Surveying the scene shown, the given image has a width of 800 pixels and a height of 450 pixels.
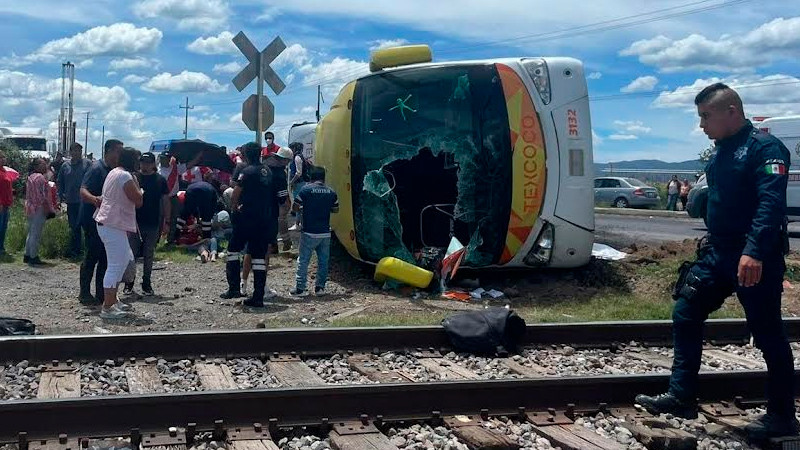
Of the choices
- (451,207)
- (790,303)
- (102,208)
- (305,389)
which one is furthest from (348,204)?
(305,389)

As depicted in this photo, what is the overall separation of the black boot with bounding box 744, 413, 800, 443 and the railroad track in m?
0.14

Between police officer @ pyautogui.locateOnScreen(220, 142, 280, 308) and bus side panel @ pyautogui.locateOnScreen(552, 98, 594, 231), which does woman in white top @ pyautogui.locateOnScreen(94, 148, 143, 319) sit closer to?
police officer @ pyautogui.locateOnScreen(220, 142, 280, 308)

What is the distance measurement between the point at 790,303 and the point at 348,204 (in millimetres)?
5401

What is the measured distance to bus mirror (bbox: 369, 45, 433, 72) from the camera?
37.2ft

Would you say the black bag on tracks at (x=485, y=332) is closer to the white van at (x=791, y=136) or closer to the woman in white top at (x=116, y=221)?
the woman in white top at (x=116, y=221)

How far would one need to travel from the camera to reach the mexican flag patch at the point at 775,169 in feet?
16.4

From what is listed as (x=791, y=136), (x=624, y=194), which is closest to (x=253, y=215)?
(x=791, y=136)

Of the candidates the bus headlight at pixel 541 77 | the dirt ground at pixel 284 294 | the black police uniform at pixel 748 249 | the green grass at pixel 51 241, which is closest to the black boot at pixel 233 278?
the dirt ground at pixel 284 294

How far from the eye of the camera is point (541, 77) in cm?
1058

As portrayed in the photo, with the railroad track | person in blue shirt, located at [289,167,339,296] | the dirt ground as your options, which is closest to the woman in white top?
the dirt ground

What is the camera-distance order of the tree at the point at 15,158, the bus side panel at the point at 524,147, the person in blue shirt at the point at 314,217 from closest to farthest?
the bus side panel at the point at 524,147 < the person in blue shirt at the point at 314,217 < the tree at the point at 15,158

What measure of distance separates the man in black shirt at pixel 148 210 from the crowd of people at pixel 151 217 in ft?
0.04

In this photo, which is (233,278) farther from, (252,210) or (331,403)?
(331,403)

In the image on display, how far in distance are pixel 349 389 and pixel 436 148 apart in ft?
19.7
